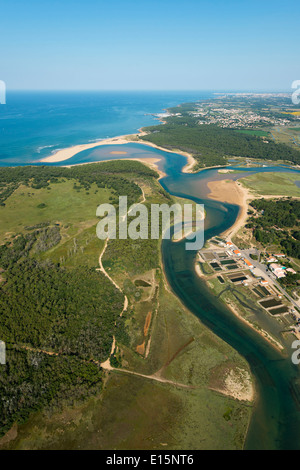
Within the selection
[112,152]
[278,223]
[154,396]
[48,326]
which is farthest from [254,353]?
[112,152]

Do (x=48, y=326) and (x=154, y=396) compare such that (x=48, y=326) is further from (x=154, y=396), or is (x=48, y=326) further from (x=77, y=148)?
(x=77, y=148)

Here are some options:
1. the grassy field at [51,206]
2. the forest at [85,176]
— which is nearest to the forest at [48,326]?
the grassy field at [51,206]

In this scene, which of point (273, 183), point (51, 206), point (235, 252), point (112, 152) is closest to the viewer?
point (235, 252)

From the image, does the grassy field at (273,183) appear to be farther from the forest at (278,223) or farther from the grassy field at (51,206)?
the grassy field at (51,206)

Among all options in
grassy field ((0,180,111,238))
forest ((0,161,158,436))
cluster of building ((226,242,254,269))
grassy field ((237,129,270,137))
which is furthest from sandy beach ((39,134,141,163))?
cluster of building ((226,242,254,269))
